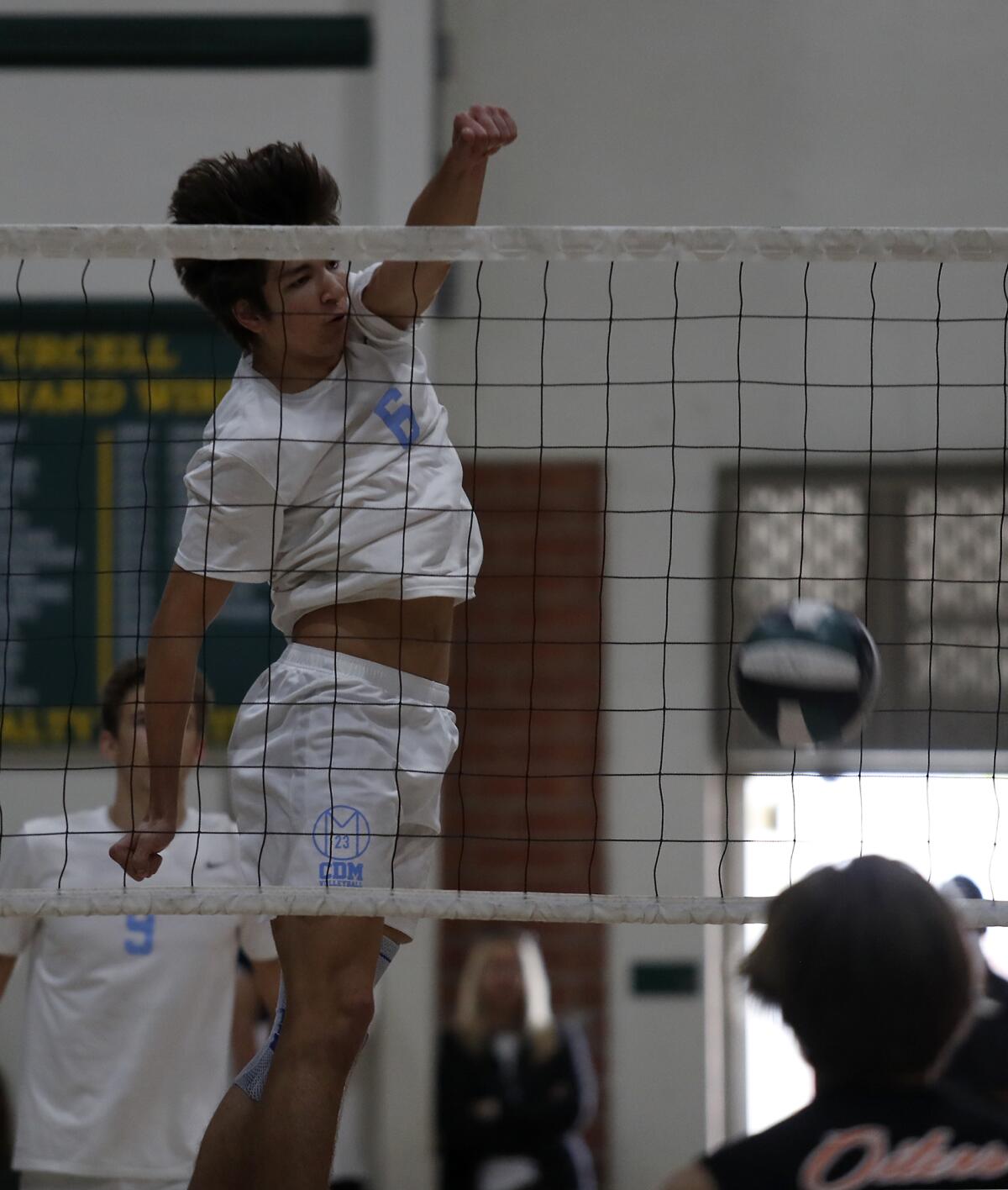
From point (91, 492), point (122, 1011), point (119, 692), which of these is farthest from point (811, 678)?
point (91, 492)

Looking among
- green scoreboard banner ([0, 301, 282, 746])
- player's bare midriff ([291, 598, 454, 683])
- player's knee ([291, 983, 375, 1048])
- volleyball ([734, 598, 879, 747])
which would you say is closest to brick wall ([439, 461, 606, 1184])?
green scoreboard banner ([0, 301, 282, 746])

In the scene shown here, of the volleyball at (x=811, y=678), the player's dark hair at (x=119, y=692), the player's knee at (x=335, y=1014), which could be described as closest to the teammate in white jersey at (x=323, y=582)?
the player's knee at (x=335, y=1014)

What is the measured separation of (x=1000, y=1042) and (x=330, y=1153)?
1.22 metres

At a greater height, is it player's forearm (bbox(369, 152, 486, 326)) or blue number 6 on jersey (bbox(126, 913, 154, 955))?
player's forearm (bbox(369, 152, 486, 326))

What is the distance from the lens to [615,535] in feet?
18.9

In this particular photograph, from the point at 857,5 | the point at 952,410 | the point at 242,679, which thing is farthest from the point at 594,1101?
the point at 857,5

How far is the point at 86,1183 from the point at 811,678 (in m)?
2.15

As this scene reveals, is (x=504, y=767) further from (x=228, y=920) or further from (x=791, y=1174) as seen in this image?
(x=791, y=1174)

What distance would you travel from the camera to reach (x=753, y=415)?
5.84m

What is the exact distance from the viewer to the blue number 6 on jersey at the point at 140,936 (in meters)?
3.71

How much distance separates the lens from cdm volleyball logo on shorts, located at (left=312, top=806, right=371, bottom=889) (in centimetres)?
254

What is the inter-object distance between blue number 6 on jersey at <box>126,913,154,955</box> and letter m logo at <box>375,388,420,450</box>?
160 cm

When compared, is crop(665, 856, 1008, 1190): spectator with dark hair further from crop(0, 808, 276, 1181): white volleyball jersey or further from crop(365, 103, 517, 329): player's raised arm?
crop(0, 808, 276, 1181): white volleyball jersey

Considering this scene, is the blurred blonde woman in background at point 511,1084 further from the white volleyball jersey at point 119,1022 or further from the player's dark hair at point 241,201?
the player's dark hair at point 241,201
